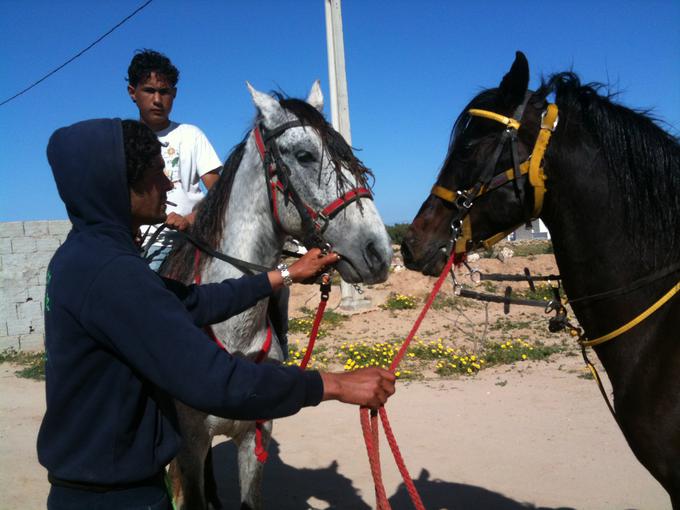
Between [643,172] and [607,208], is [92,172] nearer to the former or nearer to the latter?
[607,208]

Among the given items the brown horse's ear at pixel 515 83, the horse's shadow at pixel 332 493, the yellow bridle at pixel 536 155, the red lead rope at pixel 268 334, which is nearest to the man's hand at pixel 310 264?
the red lead rope at pixel 268 334

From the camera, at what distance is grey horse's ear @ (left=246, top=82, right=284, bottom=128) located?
2.59 metres

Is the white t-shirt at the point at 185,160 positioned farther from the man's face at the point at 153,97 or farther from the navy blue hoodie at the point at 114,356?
the navy blue hoodie at the point at 114,356

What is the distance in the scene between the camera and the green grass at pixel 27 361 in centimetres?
886

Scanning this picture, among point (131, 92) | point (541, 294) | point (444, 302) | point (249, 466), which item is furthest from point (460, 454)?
point (444, 302)

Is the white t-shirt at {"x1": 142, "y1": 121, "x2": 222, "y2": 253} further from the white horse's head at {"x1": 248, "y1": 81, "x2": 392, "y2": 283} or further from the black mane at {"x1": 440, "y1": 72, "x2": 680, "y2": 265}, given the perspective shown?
the black mane at {"x1": 440, "y1": 72, "x2": 680, "y2": 265}

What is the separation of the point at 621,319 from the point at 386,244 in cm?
103

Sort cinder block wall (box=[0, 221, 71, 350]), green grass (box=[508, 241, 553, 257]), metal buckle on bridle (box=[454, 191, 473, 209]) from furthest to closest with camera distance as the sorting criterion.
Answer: green grass (box=[508, 241, 553, 257]), cinder block wall (box=[0, 221, 71, 350]), metal buckle on bridle (box=[454, 191, 473, 209])

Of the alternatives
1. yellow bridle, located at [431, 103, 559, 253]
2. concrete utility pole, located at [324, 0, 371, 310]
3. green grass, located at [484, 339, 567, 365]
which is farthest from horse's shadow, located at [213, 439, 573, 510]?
concrete utility pole, located at [324, 0, 371, 310]

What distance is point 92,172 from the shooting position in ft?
4.73

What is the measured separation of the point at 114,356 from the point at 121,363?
3 centimetres

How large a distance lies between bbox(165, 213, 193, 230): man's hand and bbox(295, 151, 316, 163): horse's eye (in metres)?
0.85

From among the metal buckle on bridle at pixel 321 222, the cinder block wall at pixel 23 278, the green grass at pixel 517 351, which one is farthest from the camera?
the cinder block wall at pixel 23 278

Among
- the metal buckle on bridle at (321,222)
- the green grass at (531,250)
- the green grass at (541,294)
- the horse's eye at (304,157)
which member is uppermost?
the horse's eye at (304,157)
